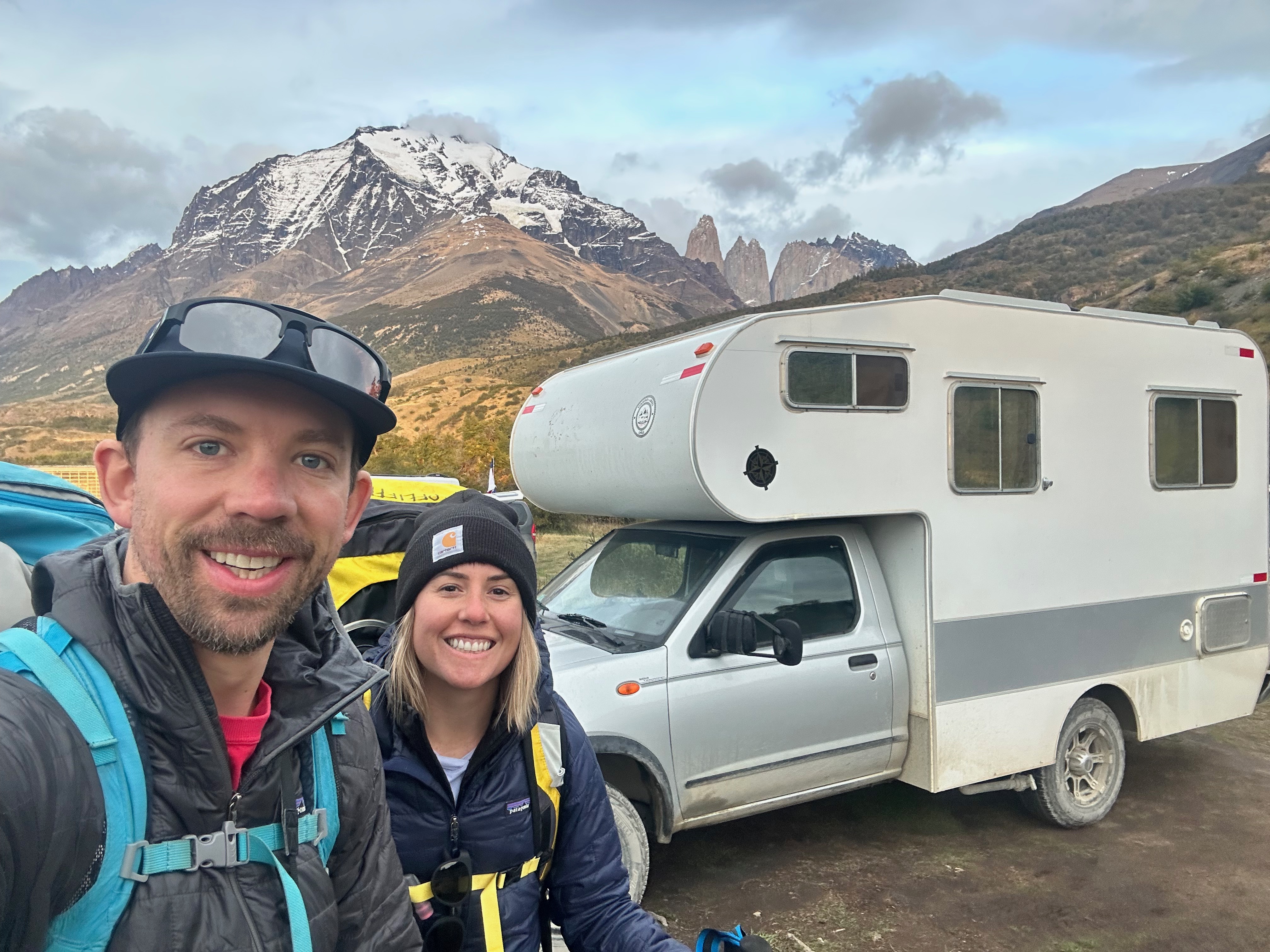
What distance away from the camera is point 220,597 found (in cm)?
120

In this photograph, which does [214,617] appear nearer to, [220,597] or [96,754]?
[220,597]

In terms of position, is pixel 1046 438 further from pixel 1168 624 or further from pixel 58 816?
pixel 58 816

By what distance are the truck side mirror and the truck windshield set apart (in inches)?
9.5

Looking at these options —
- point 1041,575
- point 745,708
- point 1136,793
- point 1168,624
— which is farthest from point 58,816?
point 1136,793

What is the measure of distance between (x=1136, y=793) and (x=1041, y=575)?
215 cm

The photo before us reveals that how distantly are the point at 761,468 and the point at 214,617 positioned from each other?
3251 millimetres

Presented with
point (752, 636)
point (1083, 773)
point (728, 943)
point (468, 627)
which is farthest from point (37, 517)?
point (1083, 773)

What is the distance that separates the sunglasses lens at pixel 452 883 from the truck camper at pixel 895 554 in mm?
1913

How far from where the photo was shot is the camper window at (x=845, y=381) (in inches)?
172

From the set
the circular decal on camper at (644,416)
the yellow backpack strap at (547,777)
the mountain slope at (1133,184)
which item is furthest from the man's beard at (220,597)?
the mountain slope at (1133,184)

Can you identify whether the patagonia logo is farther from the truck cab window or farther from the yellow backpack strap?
the truck cab window

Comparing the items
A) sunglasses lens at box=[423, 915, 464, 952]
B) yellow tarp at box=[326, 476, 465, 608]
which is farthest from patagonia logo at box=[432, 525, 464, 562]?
yellow tarp at box=[326, 476, 465, 608]

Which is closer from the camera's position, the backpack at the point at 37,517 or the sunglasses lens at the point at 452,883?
the backpack at the point at 37,517

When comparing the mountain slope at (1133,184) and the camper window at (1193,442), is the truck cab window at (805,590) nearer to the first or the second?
the camper window at (1193,442)
